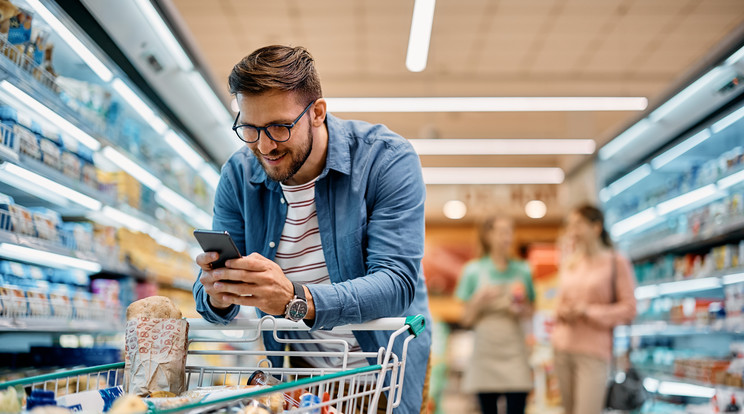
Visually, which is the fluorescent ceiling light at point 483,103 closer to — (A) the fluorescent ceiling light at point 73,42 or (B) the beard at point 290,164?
(A) the fluorescent ceiling light at point 73,42

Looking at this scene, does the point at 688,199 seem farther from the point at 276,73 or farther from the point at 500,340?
the point at 276,73

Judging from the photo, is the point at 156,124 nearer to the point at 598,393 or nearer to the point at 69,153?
the point at 69,153

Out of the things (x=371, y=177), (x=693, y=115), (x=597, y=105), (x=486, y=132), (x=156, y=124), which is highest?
(x=486, y=132)

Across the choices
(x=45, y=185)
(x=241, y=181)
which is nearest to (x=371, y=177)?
(x=241, y=181)

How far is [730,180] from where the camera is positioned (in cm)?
450

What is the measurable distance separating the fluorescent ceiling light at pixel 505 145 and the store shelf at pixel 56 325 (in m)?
6.52

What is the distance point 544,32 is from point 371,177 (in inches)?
272

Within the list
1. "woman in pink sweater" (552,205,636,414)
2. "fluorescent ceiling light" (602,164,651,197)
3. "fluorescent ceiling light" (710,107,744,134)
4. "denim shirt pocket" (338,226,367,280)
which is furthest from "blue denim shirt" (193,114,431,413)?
"fluorescent ceiling light" (602,164,651,197)

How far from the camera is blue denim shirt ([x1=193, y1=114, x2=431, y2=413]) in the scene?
162cm

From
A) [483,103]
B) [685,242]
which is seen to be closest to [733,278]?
[685,242]

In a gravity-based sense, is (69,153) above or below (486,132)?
below

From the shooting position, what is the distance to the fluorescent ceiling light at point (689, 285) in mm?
5047

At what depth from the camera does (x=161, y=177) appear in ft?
14.3

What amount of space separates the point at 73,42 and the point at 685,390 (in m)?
4.55
